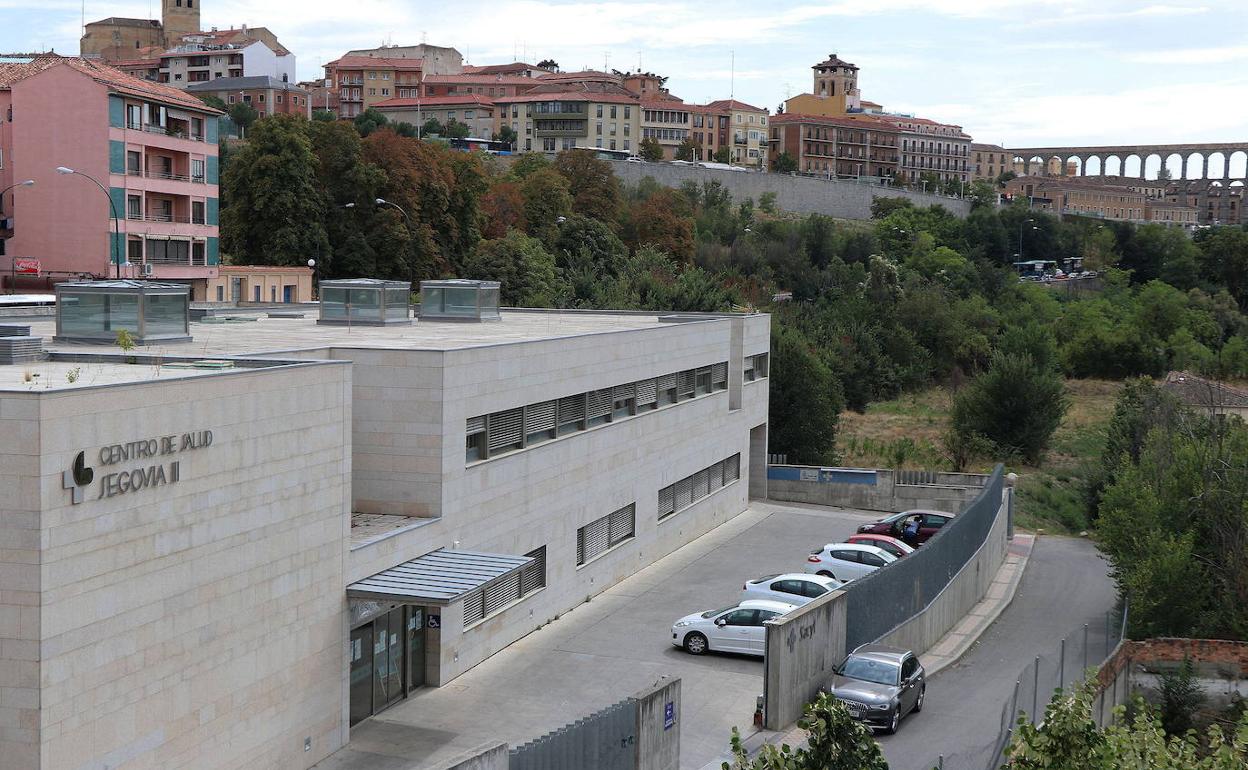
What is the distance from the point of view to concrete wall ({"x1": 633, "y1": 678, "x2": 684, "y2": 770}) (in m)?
17.8

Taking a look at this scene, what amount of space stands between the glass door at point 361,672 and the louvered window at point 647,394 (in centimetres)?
1260

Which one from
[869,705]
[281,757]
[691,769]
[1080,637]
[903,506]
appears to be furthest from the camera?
[903,506]

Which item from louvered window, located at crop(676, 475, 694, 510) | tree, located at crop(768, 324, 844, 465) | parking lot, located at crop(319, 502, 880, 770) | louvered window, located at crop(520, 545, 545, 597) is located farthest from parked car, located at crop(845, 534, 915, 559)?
tree, located at crop(768, 324, 844, 465)

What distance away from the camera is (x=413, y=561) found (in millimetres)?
21531

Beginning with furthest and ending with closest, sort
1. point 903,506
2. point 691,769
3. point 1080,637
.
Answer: point 903,506, point 1080,637, point 691,769

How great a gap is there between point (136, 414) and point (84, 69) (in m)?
34.6

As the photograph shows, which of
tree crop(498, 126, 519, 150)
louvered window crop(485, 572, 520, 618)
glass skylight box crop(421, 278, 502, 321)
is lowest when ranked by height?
louvered window crop(485, 572, 520, 618)

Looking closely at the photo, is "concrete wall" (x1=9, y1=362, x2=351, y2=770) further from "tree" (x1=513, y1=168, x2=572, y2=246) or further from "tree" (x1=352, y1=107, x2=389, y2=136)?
"tree" (x1=352, y1=107, x2=389, y2=136)

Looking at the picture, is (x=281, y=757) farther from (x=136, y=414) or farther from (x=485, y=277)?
(x=485, y=277)

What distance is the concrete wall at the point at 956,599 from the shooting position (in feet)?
84.6

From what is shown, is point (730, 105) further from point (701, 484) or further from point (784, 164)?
point (701, 484)

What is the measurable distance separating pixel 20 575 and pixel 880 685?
45.1 feet

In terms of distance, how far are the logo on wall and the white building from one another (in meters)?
0.03

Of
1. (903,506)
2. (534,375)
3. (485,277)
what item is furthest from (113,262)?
(903,506)
